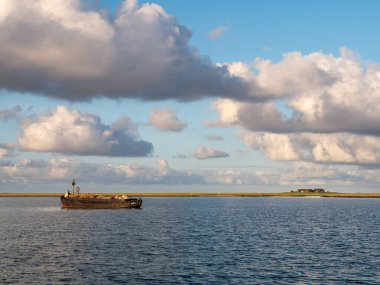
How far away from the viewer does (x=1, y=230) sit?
101 meters

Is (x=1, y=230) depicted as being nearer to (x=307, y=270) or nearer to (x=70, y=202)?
(x=307, y=270)

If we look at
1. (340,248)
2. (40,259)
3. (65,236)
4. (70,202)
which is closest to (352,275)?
(340,248)

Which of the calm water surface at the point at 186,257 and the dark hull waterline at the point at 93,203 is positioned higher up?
the dark hull waterline at the point at 93,203

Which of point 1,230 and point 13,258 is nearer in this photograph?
point 13,258

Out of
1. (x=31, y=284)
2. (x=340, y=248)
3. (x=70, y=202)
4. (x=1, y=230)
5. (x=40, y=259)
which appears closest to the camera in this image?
(x=31, y=284)

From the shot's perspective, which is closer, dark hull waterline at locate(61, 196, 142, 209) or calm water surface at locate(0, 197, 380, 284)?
calm water surface at locate(0, 197, 380, 284)

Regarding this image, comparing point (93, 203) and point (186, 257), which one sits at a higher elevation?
point (93, 203)

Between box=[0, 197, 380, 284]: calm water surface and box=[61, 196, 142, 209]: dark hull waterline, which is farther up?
box=[61, 196, 142, 209]: dark hull waterline

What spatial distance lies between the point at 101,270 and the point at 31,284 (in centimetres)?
953

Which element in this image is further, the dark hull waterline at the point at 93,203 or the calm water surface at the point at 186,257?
the dark hull waterline at the point at 93,203

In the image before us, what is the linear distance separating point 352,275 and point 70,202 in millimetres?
148051

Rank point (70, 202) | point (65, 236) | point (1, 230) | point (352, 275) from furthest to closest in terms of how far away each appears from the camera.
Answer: point (70, 202)
point (1, 230)
point (65, 236)
point (352, 275)

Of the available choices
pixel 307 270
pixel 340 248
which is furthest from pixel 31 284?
pixel 340 248

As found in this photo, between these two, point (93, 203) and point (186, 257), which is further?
point (93, 203)
